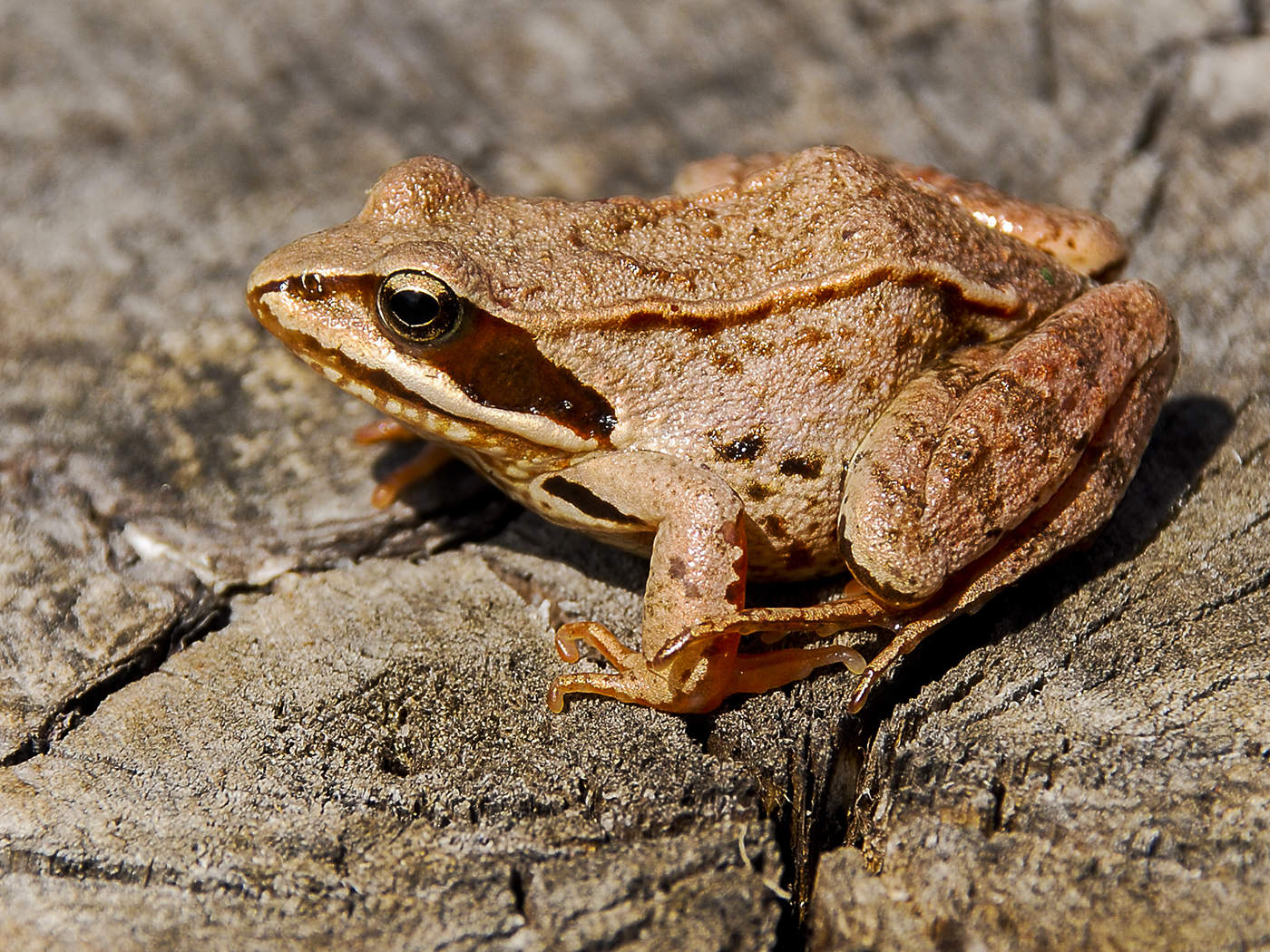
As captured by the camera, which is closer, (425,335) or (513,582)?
(425,335)

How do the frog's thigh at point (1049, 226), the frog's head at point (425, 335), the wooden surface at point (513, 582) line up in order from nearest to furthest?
the wooden surface at point (513, 582)
the frog's head at point (425, 335)
the frog's thigh at point (1049, 226)

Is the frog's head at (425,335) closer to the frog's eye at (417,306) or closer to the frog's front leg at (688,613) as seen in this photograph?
the frog's eye at (417,306)

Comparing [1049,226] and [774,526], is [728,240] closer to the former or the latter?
[774,526]

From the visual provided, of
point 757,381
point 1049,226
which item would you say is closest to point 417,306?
point 757,381

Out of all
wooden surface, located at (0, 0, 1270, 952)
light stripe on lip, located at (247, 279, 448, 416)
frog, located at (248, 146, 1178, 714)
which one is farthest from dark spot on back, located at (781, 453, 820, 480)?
light stripe on lip, located at (247, 279, 448, 416)

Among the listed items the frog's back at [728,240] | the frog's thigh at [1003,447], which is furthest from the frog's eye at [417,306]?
the frog's thigh at [1003,447]

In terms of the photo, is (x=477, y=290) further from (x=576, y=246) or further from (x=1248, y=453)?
(x=1248, y=453)

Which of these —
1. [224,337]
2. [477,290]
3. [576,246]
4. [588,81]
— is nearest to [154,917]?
[477,290]
